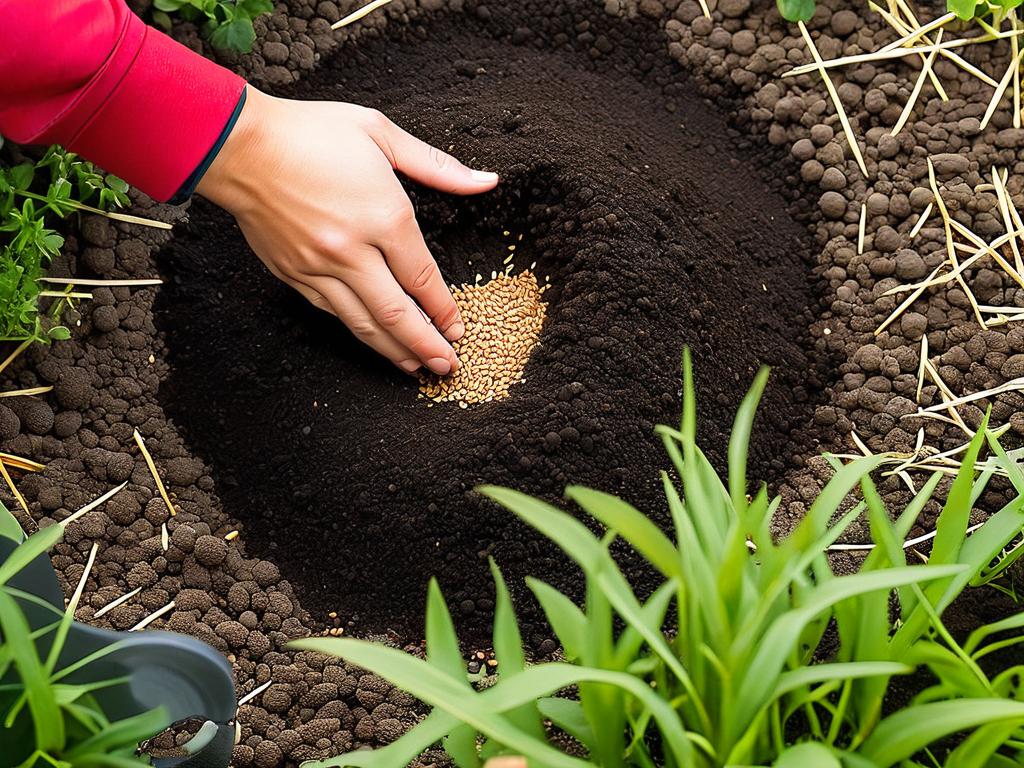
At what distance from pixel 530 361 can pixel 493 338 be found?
3.5 inches

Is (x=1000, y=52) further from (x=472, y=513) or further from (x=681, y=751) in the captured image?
(x=681, y=751)

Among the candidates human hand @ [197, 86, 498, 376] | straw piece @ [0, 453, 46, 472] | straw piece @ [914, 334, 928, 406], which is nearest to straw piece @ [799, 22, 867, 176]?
straw piece @ [914, 334, 928, 406]

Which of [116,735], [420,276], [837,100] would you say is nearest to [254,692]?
[116,735]

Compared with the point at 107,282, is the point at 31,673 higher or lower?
higher

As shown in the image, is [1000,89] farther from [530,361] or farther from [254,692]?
[254,692]

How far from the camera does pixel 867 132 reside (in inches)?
62.9

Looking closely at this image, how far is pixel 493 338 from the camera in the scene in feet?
4.81

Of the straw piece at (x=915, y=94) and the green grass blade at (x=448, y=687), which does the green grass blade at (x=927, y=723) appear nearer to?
the green grass blade at (x=448, y=687)

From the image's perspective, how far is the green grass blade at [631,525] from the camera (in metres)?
0.69

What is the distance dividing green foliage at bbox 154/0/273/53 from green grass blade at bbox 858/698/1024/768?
4.13 feet

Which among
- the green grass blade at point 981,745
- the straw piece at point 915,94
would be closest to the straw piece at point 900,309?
the straw piece at point 915,94

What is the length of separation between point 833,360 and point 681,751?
2.89ft

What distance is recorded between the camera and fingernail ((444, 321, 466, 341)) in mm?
1434

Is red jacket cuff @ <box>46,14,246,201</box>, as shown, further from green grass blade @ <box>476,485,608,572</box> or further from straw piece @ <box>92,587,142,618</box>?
green grass blade @ <box>476,485,608,572</box>
